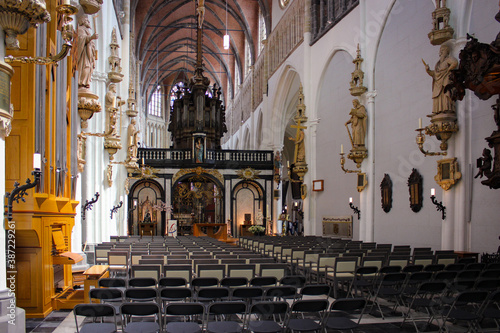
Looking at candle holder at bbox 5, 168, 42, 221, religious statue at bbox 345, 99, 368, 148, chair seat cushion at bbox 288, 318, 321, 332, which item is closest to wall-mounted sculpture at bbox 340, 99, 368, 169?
religious statue at bbox 345, 99, 368, 148

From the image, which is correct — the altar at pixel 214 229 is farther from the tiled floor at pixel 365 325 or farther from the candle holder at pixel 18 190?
the candle holder at pixel 18 190

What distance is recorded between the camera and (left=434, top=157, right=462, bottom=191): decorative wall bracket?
38.7ft

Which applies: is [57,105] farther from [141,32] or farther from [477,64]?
[141,32]

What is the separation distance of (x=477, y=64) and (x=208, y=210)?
30.9 metres

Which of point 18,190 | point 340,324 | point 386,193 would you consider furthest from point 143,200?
point 340,324

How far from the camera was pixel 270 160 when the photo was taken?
98.3 ft

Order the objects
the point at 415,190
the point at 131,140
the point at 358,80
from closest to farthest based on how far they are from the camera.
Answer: the point at 415,190 < the point at 358,80 < the point at 131,140

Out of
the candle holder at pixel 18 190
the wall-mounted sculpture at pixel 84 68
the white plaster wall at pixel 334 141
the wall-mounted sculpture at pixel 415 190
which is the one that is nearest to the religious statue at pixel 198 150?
the white plaster wall at pixel 334 141

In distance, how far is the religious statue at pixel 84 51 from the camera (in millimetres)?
11203

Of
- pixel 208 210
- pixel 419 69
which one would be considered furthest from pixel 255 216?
pixel 419 69

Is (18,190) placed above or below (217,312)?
above

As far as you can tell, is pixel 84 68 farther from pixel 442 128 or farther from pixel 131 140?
pixel 131 140

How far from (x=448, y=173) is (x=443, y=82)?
232cm

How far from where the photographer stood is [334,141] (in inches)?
845
